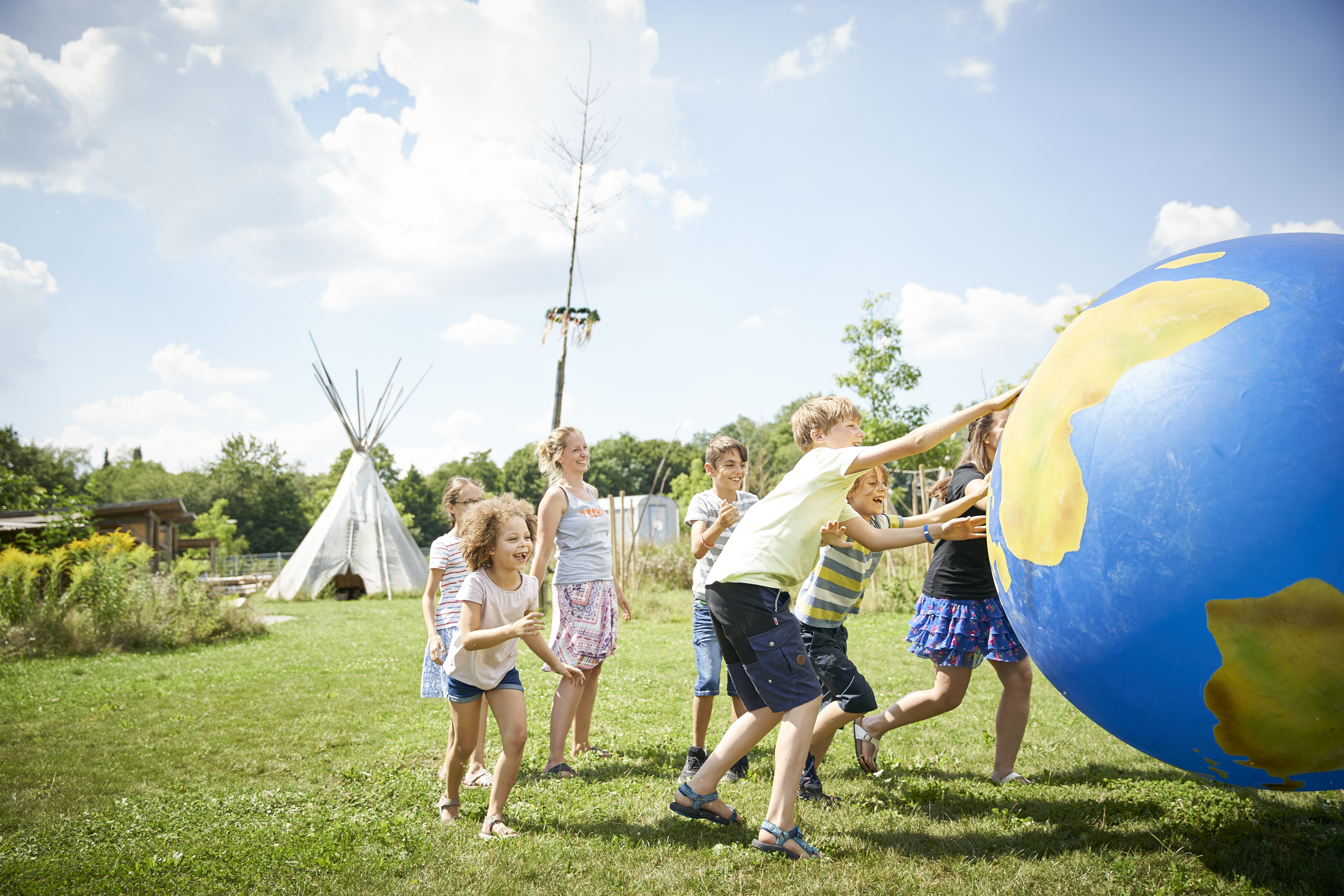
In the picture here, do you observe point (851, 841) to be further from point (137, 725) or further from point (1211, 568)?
point (137, 725)

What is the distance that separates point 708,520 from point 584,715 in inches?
63.7

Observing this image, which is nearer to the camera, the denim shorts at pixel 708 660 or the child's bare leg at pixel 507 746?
the child's bare leg at pixel 507 746

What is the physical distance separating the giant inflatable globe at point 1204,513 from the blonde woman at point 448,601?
3228 mm

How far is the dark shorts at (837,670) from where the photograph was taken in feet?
13.4

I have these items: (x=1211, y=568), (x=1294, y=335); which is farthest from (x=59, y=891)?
(x=1294, y=335)

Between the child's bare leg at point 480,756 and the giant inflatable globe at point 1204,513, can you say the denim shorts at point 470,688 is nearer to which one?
the child's bare leg at point 480,756

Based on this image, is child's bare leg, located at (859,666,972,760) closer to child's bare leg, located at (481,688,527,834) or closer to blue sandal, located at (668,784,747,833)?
blue sandal, located at (668,784,747,833)

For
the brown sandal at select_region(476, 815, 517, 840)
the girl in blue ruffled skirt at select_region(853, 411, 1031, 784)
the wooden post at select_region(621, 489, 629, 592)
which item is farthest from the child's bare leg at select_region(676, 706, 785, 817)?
the wooden post at select_region(621, 489, 629, 592)

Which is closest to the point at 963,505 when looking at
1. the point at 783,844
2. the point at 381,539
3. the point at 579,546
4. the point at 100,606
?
the point at 783,844

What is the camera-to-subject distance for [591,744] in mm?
5422

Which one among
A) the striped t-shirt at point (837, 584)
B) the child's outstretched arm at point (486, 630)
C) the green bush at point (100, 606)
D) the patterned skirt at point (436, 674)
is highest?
the striped t-shirt at point (837, 584)

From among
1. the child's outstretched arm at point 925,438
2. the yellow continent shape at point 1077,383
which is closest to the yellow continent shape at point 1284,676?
the yellow continent shape at point 1077,383

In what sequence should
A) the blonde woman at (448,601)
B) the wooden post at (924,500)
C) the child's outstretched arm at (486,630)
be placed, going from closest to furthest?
1. the child's outstretched arm at (486,630)
2. the blonde woman at (448,601)
3. the wooden post at (924,500)

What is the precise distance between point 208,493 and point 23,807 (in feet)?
229
